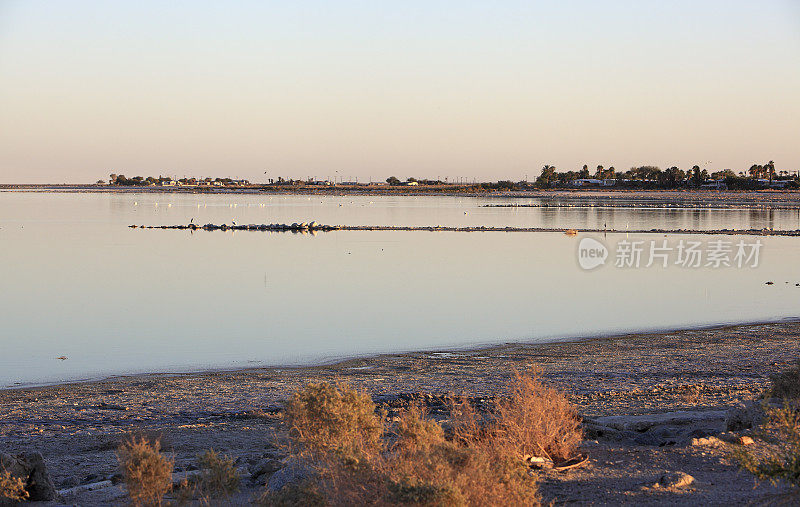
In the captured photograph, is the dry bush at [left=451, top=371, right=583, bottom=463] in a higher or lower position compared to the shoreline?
higher

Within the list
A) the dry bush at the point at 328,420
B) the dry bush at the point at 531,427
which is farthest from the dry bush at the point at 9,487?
the dry bush at the point at 531,427

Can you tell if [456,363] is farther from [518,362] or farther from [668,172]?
[668,172]

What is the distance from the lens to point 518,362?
13.5 meters

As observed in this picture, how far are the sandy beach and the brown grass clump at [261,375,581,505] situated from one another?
47 cm

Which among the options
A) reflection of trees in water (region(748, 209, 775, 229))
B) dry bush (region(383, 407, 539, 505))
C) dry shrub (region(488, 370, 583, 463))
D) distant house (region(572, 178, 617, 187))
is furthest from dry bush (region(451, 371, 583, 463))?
distant house (region(572, 178, 617, 187))

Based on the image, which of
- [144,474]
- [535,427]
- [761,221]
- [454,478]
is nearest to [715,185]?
[761,221]

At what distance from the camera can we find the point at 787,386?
809cm

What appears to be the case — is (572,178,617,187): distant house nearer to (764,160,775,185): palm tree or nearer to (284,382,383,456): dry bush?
(764,160,775,185): palm tree

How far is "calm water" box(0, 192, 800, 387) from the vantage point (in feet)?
52.3

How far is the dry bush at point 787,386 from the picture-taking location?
798 cm

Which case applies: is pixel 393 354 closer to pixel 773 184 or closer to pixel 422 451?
pixel 422 451

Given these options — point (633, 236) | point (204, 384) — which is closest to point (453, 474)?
point (204, 384)

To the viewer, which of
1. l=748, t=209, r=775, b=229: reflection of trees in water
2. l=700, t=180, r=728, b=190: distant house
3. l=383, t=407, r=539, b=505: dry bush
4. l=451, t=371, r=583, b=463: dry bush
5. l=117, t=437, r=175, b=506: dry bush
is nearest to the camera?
l=383, t=407, r=539, b=505: dry bush

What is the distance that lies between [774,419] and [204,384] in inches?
305
